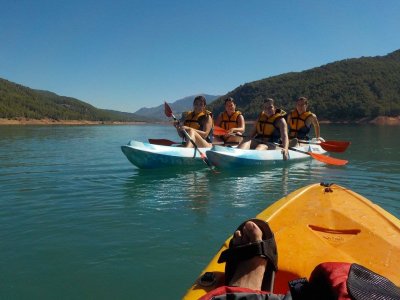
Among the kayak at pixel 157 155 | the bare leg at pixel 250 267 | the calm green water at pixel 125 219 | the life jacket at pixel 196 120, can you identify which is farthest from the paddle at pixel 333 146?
the bare leg at pixel 250 267

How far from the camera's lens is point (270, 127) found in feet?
35.3

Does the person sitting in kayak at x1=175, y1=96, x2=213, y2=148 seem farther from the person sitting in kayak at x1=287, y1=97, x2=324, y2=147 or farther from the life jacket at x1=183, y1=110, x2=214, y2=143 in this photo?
the person sitting in kayak at x1=287, y1=97, x2=324, y2=147

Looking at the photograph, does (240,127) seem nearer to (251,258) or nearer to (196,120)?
(196,120)

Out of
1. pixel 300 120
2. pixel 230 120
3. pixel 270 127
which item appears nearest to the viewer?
pixel 270 127

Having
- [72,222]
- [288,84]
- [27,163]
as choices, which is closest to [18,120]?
[288,84]

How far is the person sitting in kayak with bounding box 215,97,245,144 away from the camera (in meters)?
11.4

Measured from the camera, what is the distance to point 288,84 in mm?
105250

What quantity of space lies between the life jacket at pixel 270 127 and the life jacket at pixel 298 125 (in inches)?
77.7

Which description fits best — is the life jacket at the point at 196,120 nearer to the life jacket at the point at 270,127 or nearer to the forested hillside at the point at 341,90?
the life jacket at the point at 270,127

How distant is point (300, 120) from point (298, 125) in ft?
0.63

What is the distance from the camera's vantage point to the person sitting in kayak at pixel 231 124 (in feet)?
37.3

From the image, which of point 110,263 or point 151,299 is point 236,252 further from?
point 110,263

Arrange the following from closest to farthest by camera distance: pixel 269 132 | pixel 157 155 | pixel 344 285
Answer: pixel 344 285 → pixel 157 155 → pixel 269 132

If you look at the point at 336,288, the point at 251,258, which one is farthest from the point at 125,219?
the point at 336,288
